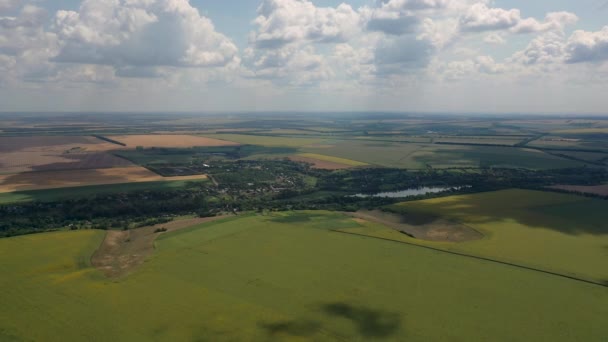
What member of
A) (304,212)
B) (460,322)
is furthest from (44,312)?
(304,212)

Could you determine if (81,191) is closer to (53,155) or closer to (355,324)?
(53,155)

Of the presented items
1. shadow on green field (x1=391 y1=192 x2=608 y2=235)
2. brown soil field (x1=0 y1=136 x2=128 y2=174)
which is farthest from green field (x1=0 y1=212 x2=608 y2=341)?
brown soil field (x1=0 y1=136 x2=128 y2=174)

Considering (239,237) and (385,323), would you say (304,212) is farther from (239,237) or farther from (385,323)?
(385,323)

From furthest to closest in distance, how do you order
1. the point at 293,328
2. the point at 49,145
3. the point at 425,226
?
the point at 49,145 < the point at 425,226 < the point at 293,328

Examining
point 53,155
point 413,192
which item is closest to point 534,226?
point 413,192

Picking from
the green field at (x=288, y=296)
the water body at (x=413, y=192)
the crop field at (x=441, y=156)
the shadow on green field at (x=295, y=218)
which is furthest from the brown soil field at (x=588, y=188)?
the shadow on green field at (x=295, y=218)

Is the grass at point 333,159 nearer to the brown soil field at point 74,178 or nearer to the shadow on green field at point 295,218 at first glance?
the brown soil field at point 74,178

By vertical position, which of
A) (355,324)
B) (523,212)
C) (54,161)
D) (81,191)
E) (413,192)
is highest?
(54,161)
